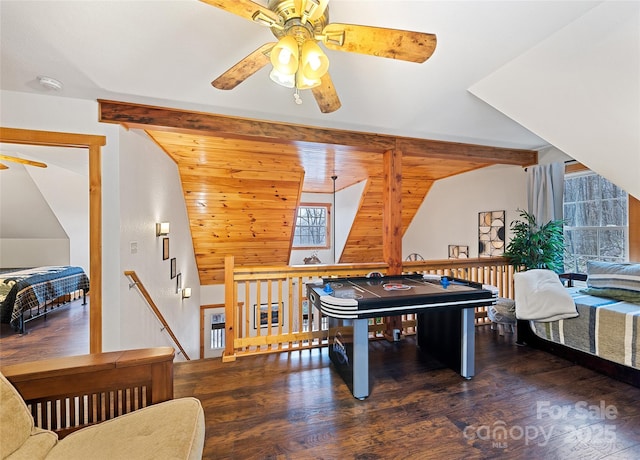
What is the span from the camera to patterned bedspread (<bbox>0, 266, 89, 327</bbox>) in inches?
148

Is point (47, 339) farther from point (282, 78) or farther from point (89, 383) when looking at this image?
point (282, 78)

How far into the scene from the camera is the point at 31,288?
4055mm

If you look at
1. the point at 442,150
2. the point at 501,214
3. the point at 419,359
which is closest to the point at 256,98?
the point at 442,150

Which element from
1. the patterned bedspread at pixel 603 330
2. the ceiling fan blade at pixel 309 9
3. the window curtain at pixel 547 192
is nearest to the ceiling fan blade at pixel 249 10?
the ceiling fan blade at pixel 309 9

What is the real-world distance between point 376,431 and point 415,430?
263 millimetres

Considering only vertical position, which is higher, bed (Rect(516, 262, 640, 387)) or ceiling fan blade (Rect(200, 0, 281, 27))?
ceiling fan blade (Rect(200, 0, 281, 27))

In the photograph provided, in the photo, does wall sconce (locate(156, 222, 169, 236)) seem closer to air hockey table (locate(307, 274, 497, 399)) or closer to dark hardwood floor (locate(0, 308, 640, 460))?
dark hardwood floor (locate(0, 308, 640, 460))

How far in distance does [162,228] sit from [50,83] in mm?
1843

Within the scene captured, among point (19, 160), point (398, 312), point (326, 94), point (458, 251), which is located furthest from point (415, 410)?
point (19, 160)

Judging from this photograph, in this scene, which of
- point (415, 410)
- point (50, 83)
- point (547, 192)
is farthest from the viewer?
point (547, 192)

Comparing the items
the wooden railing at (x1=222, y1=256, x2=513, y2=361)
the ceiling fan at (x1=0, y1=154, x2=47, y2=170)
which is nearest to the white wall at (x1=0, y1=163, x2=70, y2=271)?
the ceiling fan at (x1=0, y1=154, x2=47, y2=170)

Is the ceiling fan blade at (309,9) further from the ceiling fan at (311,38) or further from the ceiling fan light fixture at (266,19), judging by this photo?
the ceiling fan light fixture at (266,19)

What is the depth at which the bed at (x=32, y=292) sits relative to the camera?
377cm

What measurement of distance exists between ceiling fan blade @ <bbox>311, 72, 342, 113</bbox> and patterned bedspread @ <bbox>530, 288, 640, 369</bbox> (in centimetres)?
297
